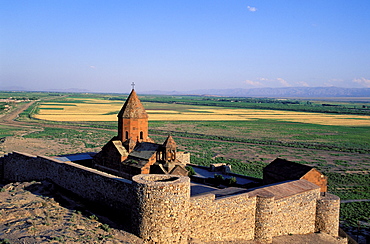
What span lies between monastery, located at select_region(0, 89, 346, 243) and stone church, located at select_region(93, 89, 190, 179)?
0.19ft

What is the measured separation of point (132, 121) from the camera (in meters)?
19.7

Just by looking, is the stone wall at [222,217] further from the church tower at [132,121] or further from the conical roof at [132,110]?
the conical roof at [132,110]

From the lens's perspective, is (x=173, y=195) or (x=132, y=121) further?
(x=132, y=121)

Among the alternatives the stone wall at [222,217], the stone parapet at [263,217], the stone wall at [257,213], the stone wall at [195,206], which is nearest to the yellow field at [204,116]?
the stone wall at [195,206]

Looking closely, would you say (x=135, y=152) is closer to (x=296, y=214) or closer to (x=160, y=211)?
(x=296, y=214)

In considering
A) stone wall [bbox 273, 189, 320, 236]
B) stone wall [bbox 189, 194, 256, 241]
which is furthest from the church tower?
stone wall [bbox 273, 189, 320, 236]

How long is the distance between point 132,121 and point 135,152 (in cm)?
207

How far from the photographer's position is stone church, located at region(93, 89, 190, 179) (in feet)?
58.5

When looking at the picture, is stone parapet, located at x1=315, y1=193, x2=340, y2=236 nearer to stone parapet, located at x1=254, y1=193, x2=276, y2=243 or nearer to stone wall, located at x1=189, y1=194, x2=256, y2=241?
stone parapet, located at x1=254, y1=193, x2=276, y2=243

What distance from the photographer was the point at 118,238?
9.16 metres

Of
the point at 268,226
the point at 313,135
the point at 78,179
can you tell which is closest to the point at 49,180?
the point at 78,179

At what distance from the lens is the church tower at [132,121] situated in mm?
19641

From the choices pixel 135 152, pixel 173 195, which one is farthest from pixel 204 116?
pixel 173 195

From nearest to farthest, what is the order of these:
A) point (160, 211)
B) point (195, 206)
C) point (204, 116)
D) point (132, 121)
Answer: point (160, 211)
point (195, 206)
point (132, 121)
point (204, 116)
